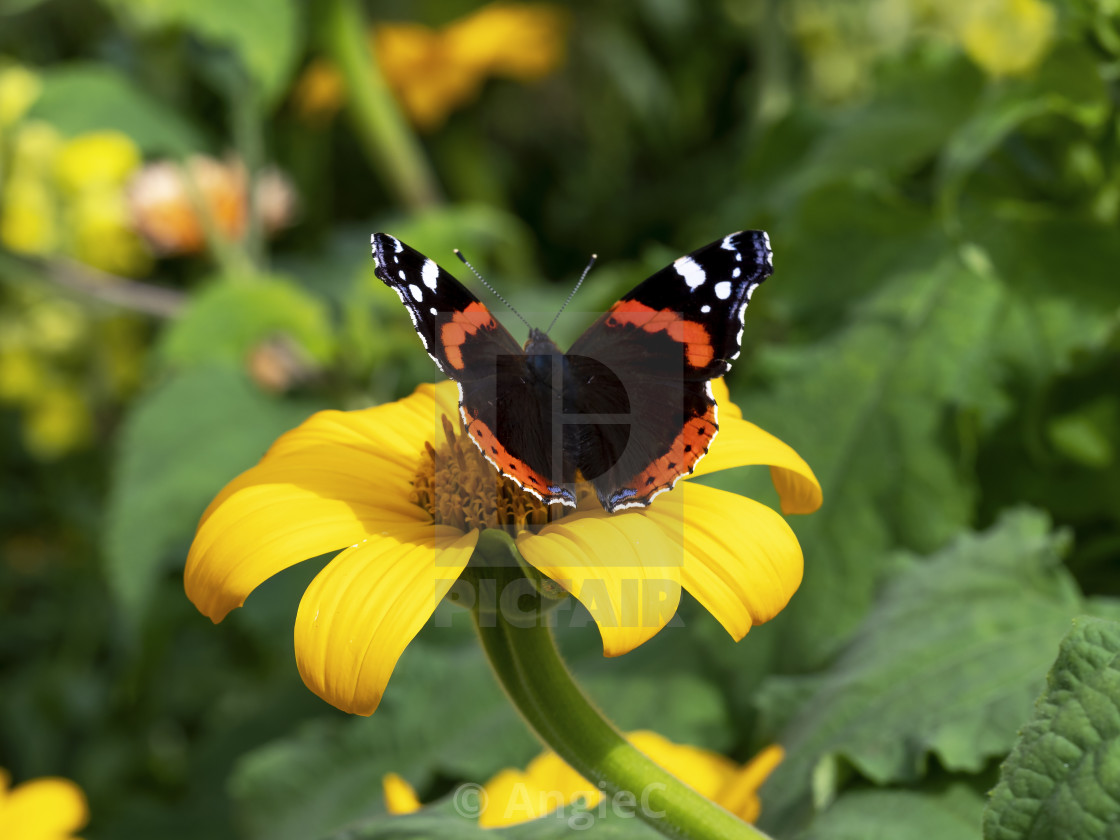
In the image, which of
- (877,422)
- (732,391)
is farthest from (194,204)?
(877,422)

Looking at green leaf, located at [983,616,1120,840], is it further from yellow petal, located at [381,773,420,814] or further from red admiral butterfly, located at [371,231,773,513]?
yellow petal, located at [381,773,420,814]

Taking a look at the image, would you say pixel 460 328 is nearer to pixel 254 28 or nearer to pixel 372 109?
pixel 254 28

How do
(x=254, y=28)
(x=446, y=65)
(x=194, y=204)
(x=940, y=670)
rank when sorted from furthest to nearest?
1. (x=446, y=65)
2. (x=194, y=204)
3. (x=254, y=28)
4. (x=940, y=670)

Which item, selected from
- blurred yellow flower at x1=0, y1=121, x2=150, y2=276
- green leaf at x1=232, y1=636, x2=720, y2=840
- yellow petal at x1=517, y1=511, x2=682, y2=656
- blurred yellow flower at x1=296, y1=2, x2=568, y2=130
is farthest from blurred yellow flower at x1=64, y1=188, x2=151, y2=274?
yellow petal at x1=517, y1=511, x2=682, y2=656

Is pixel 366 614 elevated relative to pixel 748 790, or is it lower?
elevated

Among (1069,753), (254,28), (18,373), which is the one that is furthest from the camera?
(18,373)
